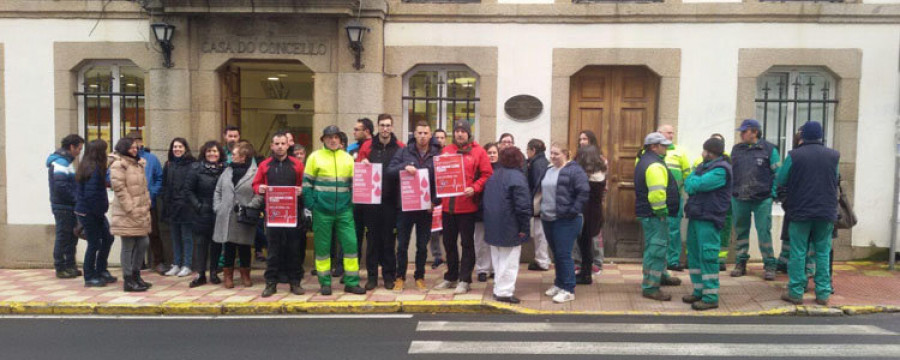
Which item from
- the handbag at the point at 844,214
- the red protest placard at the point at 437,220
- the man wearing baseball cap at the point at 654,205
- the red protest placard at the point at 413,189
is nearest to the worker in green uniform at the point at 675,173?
the man wearing baseball cap at the point at 654,205

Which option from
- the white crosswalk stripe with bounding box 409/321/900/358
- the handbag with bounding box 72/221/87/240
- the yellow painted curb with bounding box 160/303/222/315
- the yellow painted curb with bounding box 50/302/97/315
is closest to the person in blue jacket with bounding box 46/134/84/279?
the handbag with bounding box 72/221/87/240

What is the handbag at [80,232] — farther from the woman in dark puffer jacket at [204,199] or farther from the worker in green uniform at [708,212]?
the worker in green uniform at [708,212]

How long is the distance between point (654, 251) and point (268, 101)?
9478 millimetres

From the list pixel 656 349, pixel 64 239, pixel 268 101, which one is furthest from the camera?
pixel 268 101

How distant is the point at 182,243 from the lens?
10.2 meters

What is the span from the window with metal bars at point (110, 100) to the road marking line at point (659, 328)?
670cm

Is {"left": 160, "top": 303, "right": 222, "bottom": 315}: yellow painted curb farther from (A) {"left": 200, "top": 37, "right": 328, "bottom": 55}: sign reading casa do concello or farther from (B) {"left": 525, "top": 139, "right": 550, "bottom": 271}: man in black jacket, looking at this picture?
(A) {"left": 200, "top": 37, "right": 328, "bottom": 55}: sign reading casa do concello

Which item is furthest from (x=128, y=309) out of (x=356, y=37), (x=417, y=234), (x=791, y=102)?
(x=791, y=102)

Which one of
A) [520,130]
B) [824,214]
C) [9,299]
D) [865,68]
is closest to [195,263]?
[9,299]

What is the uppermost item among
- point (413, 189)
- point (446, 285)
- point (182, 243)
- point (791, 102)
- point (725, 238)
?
point (791, 102)

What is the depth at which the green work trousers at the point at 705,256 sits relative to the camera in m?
7.69

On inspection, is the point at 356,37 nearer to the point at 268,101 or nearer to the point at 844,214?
the point at 268,101

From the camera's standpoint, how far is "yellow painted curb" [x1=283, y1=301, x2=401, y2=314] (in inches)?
314

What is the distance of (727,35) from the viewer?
10445mm
